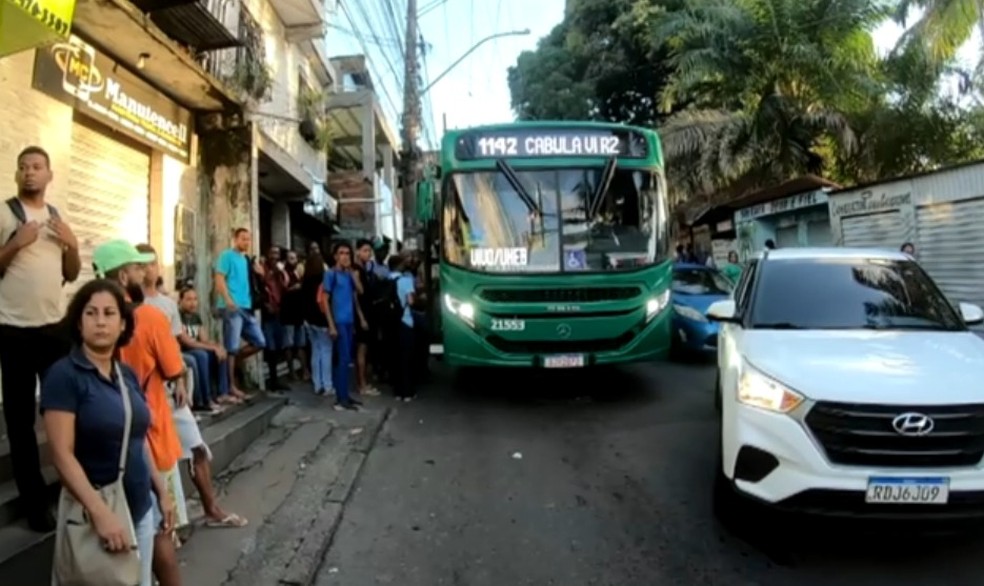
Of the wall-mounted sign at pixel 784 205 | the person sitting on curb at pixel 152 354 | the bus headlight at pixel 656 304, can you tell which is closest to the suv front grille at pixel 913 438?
the person sitting on curb at pixel 152 354

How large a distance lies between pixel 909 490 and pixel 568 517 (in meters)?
2.16

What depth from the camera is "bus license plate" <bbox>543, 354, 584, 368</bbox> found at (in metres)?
8.56

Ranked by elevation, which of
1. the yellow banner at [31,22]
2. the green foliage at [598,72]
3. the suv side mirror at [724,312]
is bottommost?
the suv side mirror at [724,312]

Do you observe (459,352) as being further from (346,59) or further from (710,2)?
(346,59)

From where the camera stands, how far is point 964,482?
4.20 meters

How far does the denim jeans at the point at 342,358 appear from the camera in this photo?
8766mm

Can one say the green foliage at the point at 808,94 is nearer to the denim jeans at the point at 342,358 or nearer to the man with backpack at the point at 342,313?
the man with backpack at the point at 342,313

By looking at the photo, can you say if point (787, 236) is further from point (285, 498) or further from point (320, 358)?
point (285, 498)

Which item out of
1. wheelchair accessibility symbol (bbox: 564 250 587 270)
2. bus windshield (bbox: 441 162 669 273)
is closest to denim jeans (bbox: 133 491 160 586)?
bus windshield (bbox: 441 162 669 273)

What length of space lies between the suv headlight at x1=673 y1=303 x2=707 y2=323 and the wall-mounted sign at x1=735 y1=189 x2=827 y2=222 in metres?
7.56

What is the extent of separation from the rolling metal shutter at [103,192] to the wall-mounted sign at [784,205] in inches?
565

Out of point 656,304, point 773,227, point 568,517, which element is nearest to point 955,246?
point 773,227

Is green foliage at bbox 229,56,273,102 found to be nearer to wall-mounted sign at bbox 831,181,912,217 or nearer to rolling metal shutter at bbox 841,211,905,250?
rolling metal shutter at bbox 841,211,905,250

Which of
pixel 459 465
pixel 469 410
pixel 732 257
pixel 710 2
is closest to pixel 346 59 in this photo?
pixel 710 2
